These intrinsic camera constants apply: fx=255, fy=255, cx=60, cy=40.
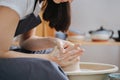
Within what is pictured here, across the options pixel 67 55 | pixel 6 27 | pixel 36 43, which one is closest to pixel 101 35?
pixel 36 43

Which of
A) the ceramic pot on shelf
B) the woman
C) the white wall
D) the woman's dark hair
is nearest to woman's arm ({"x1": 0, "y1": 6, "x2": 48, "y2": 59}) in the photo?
the woman

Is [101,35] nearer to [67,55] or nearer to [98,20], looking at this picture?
[98,20]

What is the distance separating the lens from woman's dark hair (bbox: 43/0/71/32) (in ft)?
3.86

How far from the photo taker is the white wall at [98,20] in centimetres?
256

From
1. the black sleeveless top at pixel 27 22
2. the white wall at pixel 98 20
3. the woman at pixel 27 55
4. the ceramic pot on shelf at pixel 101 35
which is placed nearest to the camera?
the woman at pixel 27 55

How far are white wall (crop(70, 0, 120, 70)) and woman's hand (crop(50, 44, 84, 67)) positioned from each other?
1612mm

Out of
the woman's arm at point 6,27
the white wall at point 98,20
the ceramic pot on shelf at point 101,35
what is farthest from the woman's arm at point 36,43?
the white wall at point 98,20

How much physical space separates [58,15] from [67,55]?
305 millimetres

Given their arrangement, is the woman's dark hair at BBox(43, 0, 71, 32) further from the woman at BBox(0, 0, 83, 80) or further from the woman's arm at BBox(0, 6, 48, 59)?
the woman's arm at BBox(0, 6, 48, 59)

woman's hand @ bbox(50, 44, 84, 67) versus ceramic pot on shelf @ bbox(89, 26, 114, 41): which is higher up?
woman's hand @ bbox(50, 44, 84, 67)

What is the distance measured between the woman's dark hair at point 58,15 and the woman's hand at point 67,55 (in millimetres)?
258

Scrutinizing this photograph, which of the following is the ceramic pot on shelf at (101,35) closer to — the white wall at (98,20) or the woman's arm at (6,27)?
the white wall at (98,20)

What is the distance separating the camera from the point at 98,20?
2576mm

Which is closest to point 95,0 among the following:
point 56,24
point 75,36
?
point 75,36
